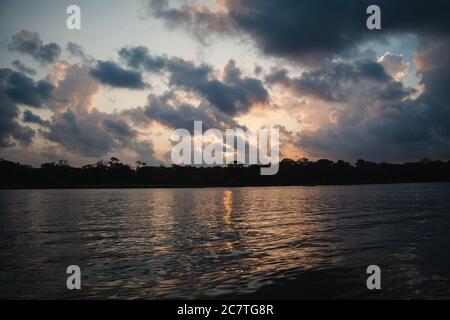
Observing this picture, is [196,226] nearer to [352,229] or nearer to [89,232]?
[89,232]

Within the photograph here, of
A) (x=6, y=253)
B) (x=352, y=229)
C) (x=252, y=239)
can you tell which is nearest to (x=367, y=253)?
(x=252, y=239)

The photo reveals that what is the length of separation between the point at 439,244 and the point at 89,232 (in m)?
34.6

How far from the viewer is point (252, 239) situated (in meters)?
33.0

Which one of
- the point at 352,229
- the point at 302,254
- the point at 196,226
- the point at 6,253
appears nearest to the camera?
the point at 302,254
